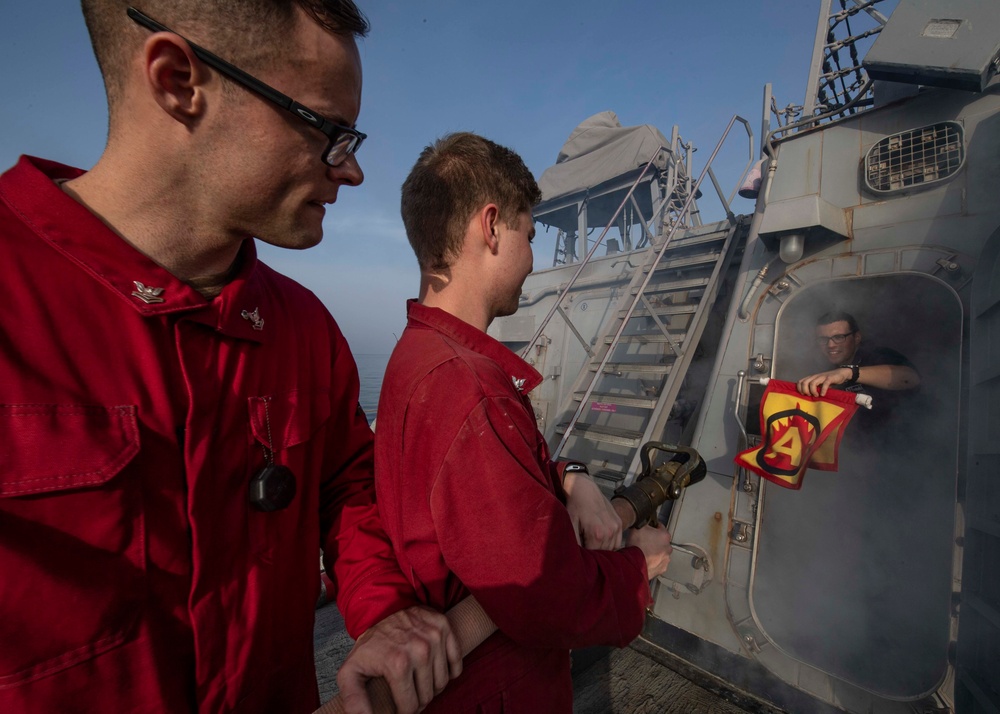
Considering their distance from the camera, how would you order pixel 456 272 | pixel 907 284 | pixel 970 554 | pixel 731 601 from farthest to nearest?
1. pixel 907 284
2. pixel 731 601
3. pixel 970 554
4. pixel 456 272

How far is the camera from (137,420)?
0.94 m

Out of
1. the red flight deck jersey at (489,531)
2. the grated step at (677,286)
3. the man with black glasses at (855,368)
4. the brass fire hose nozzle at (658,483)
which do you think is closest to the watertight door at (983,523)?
the man with black glasses at (855,368)

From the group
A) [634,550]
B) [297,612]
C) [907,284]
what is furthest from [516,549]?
[907,284]

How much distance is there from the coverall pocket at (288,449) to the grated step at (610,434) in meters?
3.26

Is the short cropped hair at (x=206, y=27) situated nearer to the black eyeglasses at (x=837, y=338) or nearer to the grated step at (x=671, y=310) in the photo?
the black eyeglasses at (x=837, y=338)

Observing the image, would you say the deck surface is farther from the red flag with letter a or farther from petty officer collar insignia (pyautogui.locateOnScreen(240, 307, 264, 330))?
petty officer collar insignia (pyautogui.locateOnScreen(240, 307, 264, 330))

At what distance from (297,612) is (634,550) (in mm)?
1014

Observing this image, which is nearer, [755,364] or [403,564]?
[403,564]

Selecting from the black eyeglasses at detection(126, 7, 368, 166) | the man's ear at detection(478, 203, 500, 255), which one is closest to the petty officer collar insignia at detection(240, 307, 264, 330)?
the black eyeglasses at detection(126, 7, 368, 166)

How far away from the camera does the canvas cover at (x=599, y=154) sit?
8.83 metres

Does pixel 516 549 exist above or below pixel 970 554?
above

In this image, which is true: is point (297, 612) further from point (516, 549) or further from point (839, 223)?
point (839, 223)

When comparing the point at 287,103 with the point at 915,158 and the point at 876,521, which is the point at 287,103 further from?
the point at 876,521

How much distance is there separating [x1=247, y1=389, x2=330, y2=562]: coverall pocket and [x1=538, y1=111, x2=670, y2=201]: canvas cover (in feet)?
27.3
